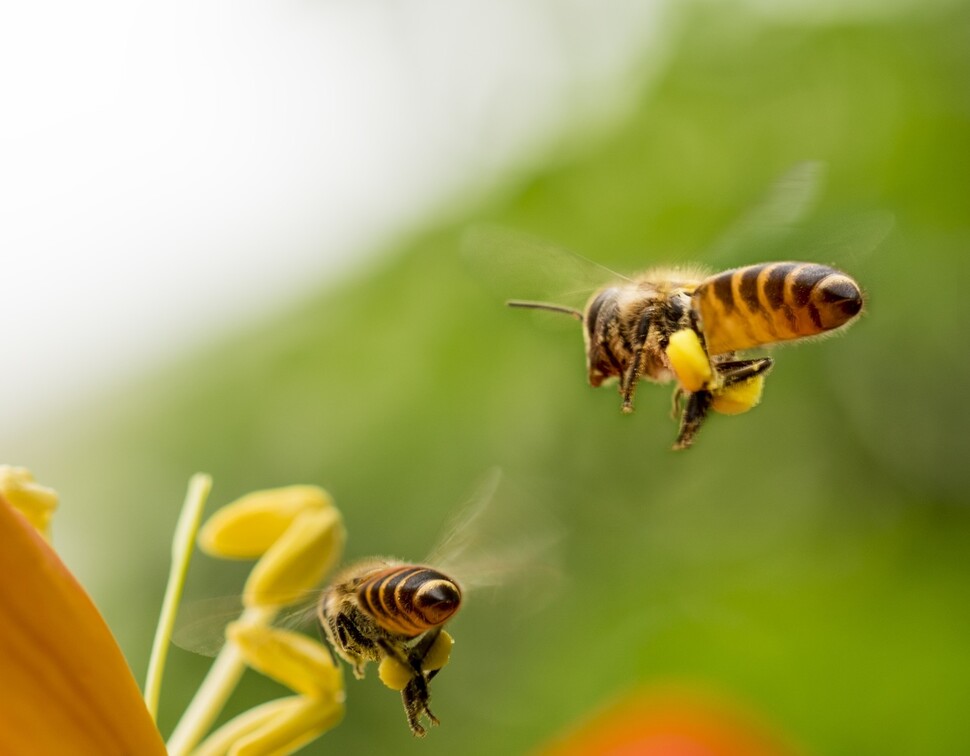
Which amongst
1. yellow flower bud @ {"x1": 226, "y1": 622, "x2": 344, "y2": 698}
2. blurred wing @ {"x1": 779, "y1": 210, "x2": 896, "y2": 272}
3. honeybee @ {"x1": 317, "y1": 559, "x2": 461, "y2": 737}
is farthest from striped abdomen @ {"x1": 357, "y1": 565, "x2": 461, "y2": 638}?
blurred wing @ {"x1": 779, "y1": 210, "x2": 896, "y2": 272}

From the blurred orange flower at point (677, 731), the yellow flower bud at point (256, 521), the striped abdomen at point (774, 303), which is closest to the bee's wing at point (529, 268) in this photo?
the striped abdomen at point (774, 303)

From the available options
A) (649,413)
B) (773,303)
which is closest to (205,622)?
(773,303)

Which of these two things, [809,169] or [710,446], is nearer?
[809,169]

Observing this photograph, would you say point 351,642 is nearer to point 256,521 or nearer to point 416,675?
point 416,675

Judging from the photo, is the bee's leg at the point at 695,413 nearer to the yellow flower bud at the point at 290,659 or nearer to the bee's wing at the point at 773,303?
the bee's wing at the point at 773,303

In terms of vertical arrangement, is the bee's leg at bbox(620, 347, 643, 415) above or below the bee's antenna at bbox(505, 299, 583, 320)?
below

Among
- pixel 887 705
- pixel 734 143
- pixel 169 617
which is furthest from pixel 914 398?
pixel 169 617

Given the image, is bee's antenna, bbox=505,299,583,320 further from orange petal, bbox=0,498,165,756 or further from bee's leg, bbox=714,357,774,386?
orange petal, bbox=0,498,165,756

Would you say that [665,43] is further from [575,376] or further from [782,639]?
[782,639]
